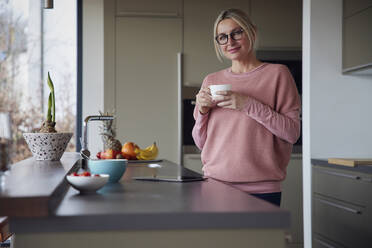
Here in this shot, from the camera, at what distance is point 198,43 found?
184 inches

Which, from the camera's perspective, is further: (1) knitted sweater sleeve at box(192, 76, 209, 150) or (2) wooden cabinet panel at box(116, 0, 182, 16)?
(2) wooden cabinet panel at box(116, 0, 182, 16)

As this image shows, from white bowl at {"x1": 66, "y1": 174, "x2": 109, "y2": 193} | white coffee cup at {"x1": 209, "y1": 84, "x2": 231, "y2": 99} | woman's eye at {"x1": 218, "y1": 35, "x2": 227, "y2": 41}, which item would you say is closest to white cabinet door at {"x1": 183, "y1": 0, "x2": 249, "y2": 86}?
woman's eye at {"x1": 218, "y1": 35, "x2": 227, "y2": 41}

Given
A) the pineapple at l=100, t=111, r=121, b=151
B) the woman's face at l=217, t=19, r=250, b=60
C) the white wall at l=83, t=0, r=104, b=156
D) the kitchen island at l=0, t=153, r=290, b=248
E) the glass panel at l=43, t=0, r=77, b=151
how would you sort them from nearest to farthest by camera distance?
the kitchen island at l=0, t=153, r=290, b=248 → the woman's face at l=217, t=19, r=250, b=60 → the pineapple at l=100, t=111, r=121, b=151 → the white wall at l=83, t=0, r=104, b=156 → the glass panel at l=43, t=0, r=77, b=151

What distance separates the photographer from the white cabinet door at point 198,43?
4648 millimetres

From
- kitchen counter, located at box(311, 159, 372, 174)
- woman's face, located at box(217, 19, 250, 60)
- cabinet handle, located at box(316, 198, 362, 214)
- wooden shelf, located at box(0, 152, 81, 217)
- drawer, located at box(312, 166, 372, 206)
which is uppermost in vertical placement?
woman's face, located at box(217, 19, 250, 60)

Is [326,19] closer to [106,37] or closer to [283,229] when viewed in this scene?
[106,37]

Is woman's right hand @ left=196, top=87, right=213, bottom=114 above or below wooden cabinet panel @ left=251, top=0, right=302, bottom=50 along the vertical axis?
below

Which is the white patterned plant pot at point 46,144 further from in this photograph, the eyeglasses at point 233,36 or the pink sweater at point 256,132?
the eyeglasses at point 233,36

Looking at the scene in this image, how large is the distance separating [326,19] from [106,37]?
6.64 feet

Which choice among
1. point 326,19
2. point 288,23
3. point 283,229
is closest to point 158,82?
point 288,23

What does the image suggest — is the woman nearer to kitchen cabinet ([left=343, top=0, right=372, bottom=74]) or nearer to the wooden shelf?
the wooden shelf

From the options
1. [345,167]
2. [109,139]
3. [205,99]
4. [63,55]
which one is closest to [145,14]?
[63,55]

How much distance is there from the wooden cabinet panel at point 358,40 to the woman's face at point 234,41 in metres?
1.53

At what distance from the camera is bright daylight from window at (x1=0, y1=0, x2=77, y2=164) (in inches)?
190
